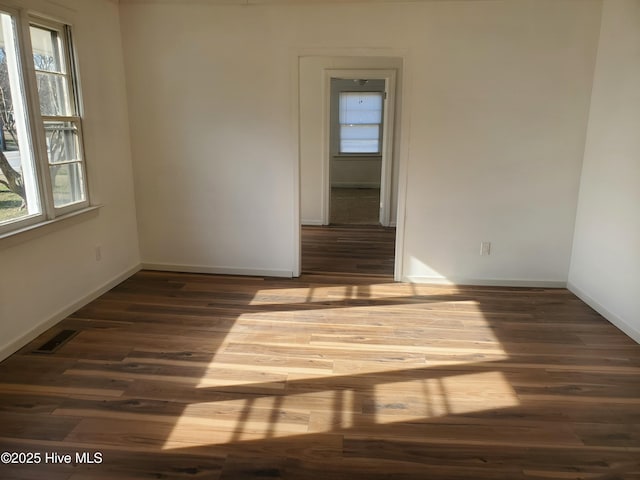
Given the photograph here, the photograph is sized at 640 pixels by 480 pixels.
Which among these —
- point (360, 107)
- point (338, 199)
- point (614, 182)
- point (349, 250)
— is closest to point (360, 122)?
point (360, 107)

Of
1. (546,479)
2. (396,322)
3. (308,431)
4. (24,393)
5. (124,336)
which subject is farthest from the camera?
(396,322)

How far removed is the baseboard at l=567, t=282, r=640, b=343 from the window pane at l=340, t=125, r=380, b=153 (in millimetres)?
7222

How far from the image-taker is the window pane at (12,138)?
3076 mm

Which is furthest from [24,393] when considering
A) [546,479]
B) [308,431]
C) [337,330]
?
[546,479]

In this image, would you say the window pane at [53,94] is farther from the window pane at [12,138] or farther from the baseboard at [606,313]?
the baseboard at [606,313]

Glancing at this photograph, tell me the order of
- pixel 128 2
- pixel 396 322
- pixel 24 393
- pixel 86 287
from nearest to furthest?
pixel 24 393, pixel 396 322, pixel 86 287, pixel 128 2

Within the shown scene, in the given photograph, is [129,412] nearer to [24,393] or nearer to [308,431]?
[24,393]

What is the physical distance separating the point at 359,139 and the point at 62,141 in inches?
319

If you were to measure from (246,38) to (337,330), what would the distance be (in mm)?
2741

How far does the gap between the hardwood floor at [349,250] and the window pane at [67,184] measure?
89.0 inches

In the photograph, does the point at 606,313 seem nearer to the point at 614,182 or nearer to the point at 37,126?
the point at 614,182

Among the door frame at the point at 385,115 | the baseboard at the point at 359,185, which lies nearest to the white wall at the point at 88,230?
the door frame at the point at 385,115

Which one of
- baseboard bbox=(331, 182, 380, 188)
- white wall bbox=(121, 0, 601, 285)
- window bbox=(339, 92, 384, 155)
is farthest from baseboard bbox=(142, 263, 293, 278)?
window bbox=(339, 92, 384, 155)

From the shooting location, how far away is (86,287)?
4016 millimetres
